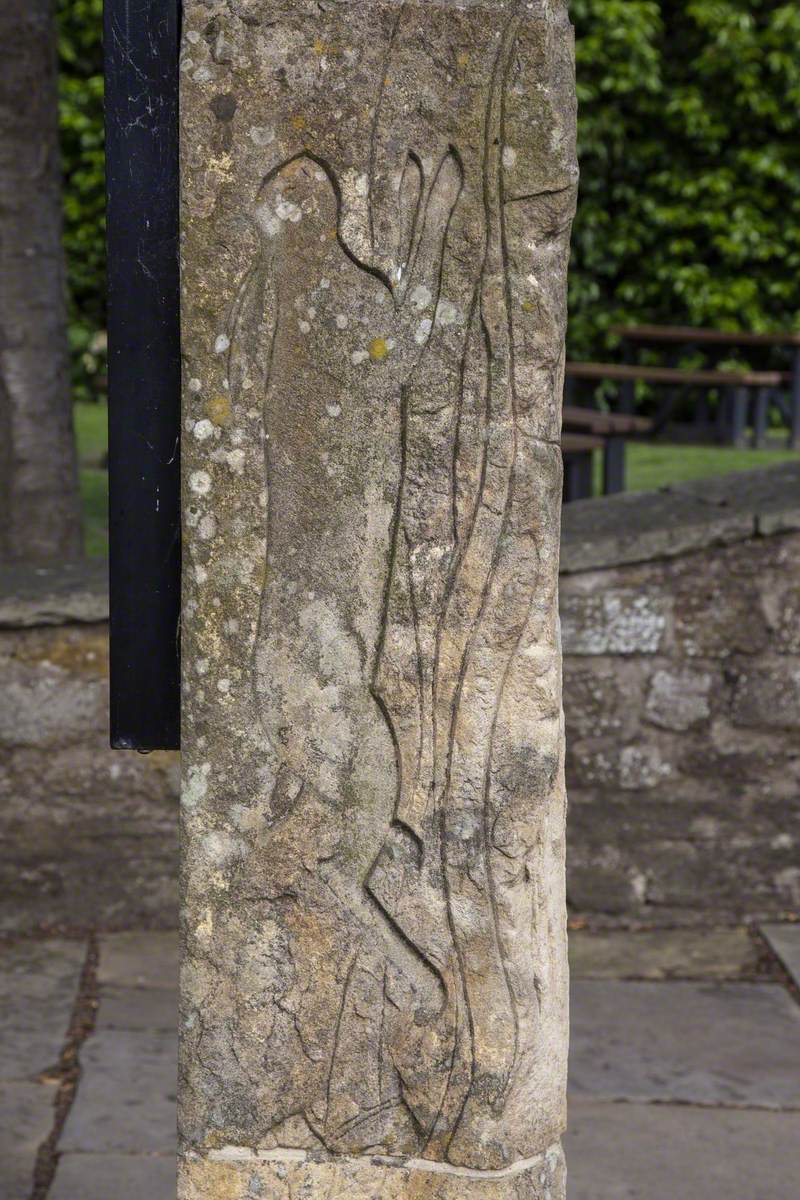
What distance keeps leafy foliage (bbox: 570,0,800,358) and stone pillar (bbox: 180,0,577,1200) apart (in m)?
10.9

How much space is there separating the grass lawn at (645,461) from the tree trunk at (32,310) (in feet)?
8.55

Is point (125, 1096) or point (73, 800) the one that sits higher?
point (73, 800)

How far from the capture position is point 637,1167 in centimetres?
291

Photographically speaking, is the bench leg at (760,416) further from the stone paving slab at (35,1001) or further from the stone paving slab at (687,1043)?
the stone paving slab at (35,1001)

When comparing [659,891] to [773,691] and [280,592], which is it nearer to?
[773,691]

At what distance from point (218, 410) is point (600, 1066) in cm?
213

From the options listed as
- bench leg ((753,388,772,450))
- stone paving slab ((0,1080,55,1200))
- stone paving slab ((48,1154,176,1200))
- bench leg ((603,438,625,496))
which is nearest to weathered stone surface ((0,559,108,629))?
stone paving slab ((0,1080,55,1200))

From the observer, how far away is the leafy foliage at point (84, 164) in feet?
39.2

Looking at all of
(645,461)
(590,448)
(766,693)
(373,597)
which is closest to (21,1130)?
(373,597)

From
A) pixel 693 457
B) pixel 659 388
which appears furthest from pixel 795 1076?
pixel 659 388

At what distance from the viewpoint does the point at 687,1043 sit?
135 inches

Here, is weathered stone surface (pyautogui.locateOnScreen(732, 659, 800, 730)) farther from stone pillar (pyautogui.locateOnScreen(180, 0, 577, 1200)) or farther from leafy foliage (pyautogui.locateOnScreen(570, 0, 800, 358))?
leafy foliage (pyautogui.locateOnScreen(570, 0, 800, 358))

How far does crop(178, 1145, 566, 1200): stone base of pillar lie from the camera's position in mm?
1832

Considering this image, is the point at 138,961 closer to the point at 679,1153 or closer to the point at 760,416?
the point at 679,1153
